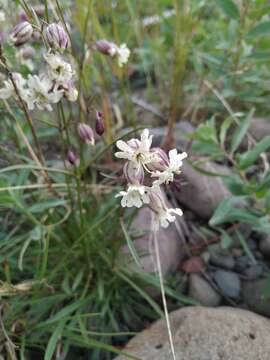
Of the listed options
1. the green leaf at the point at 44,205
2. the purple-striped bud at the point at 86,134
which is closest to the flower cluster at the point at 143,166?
the purple-striped bud at the point at 86,134

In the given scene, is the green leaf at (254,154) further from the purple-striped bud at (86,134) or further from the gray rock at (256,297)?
the purple-striped bud at (86,134)

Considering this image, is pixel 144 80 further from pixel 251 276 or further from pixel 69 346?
pixel 69 346

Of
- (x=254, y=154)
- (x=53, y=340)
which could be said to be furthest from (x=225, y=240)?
(x=53, y=340)

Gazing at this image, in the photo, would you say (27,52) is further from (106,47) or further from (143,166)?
(143,166)

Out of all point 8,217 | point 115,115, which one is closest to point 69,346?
point 8,217

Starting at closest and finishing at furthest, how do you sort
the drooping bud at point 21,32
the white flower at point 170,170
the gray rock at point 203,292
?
the white flower at point 170,170 < the drooping bud at point 21,32 < the gray rock at point 203,292

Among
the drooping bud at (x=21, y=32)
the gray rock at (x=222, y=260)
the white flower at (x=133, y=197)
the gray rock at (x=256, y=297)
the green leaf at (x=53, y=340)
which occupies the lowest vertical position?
the gray rock at (x=256, y=297)
